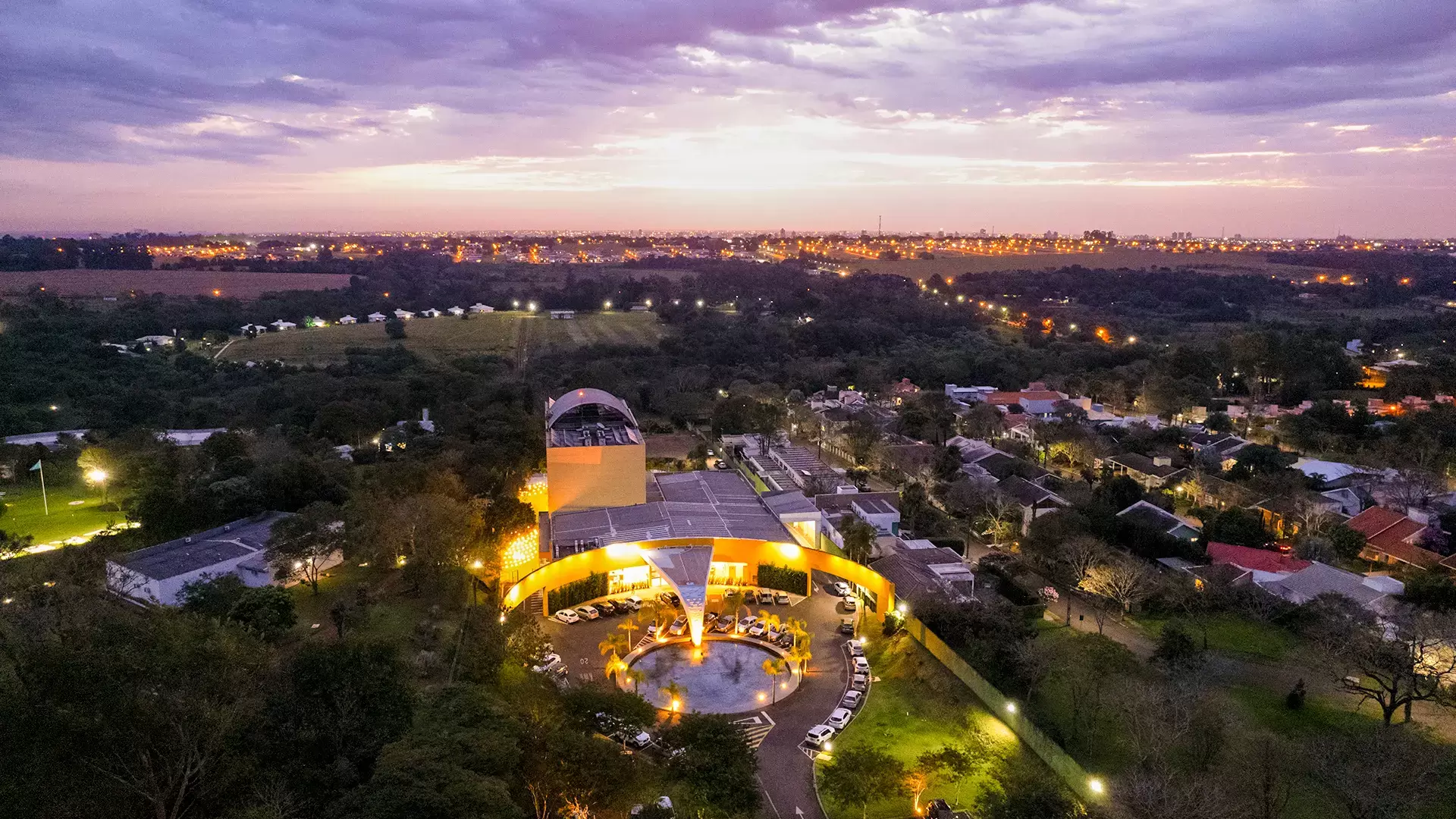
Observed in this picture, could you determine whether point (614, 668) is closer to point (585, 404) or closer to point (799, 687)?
point (799, 687)

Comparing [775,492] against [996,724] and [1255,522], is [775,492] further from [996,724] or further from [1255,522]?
[1255,522]

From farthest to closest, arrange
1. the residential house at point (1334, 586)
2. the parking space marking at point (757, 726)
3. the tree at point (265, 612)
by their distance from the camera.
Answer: the residential house at point (1334, 586)
the tree at point (265, 612)
the parking space marking at point (757, 726)

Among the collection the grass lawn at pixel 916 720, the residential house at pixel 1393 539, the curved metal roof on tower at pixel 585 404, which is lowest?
the grass lawn at pixel 916 720

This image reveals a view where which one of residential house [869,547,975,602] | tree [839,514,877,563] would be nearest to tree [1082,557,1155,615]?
residential house [869,547,975,602]

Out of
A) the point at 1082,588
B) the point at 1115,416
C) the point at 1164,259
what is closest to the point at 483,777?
the point at 1082,588

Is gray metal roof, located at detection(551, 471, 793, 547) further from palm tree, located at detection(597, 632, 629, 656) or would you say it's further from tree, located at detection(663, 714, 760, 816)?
tree, located at detection(663, 714, 760, 816)

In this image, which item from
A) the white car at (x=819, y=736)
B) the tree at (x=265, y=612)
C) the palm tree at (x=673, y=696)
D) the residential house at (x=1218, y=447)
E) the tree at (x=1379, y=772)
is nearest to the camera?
the tree at (x=1379, y=772)

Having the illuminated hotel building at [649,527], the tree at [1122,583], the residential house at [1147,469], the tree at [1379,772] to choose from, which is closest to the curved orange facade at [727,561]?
the illuminated hotel building at [649,527]

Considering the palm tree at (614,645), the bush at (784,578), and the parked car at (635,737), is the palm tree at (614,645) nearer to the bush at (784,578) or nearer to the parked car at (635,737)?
the parked car at (635,737)
